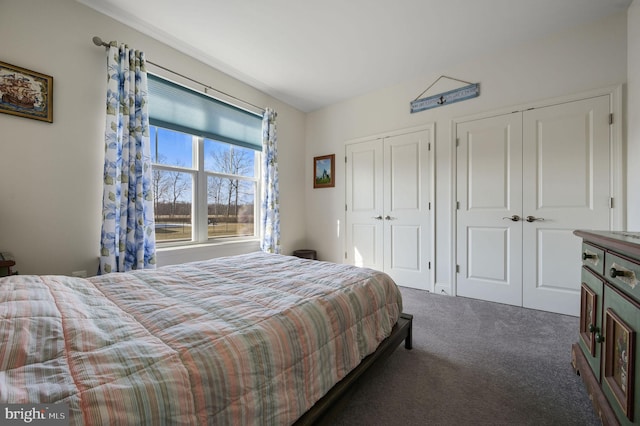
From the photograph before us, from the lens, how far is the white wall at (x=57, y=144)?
1.88m

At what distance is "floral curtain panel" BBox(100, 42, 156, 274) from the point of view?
220 cm

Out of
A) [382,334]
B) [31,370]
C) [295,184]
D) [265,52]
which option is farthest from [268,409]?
[295,184]

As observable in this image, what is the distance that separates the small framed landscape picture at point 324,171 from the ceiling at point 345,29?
1274mm

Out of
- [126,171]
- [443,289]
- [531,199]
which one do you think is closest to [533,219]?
[531,199]

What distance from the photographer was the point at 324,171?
14.0ft

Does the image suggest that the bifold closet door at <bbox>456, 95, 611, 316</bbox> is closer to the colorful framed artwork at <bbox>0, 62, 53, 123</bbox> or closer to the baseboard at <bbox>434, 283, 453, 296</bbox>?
the baseboard at <bbox>434, 283, 453, 296</bbox>

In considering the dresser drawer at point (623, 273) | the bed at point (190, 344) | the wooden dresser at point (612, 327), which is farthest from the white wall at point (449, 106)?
the bed at point (190, 344)

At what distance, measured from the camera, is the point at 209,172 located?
10.5 feet

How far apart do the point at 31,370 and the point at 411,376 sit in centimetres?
173

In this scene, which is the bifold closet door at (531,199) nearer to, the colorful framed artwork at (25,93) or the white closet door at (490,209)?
the white closet door at (490,209)

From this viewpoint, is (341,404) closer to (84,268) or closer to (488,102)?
(84,268)

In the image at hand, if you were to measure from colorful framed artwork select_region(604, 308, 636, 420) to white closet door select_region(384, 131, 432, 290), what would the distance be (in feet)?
7.04

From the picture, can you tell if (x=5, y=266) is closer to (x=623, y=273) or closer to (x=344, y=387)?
(x=344, y=387)

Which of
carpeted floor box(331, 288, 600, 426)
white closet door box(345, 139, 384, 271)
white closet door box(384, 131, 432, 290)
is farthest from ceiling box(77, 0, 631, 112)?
carpeted floor box(331, 288, 600, 426)
